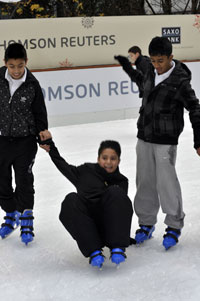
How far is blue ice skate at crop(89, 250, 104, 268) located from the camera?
218cm

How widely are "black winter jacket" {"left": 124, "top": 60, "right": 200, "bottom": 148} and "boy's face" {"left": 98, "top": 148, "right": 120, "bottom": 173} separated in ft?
0.69

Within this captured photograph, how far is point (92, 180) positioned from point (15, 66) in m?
0.68

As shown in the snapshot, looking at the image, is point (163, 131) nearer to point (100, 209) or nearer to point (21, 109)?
point (100, 209)

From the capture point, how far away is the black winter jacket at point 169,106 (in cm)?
236

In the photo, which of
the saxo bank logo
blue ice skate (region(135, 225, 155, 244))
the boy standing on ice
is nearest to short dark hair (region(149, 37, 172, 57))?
the boy standing on ice

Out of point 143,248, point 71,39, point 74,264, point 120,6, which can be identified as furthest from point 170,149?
point 120,6

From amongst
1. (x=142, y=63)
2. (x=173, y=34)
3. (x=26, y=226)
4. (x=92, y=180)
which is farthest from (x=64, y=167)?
(x=173, y=34)

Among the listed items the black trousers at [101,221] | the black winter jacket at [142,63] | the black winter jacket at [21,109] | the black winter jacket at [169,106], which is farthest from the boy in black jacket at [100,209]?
the black winter jacket at [142,63]

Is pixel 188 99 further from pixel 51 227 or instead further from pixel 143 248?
pixel 51 227

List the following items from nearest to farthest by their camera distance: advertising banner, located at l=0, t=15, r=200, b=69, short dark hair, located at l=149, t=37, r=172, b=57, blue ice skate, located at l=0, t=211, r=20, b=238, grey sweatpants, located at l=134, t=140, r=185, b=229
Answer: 1. short dark hair, located at l=149, t=37, r=172, b=57
2. grey sweatpants, located at l=134, t=140, r=185, b=229
3. blue ice skate, located at l=0, t=211, r=20, b=238
4. advertising banner, located at l=0, t=15, r=200, b=69

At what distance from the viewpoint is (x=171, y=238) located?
97.3 inches

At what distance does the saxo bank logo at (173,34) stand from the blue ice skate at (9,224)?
5.33 m

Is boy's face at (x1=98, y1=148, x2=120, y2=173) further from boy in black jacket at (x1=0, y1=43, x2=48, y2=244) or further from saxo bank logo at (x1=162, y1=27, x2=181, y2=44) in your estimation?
saxo bank logo at (x1=162, y1=27, x2=181, y2=44)

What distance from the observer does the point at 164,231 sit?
2756 millimetres
